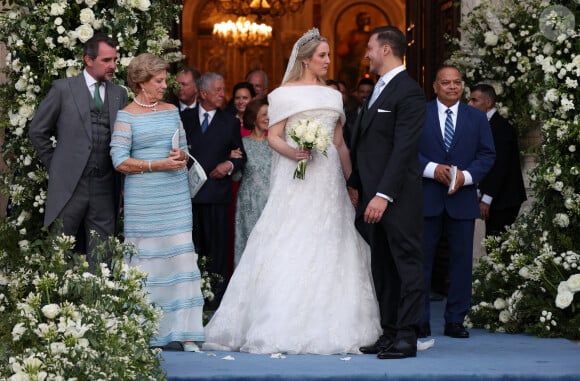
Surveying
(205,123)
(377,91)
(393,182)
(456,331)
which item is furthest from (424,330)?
(205,123)

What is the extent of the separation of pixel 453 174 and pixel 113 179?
240cm

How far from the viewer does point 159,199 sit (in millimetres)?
7598

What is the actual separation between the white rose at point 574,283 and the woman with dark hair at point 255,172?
9.11 feet

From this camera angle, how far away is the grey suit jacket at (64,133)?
7762 millimetres

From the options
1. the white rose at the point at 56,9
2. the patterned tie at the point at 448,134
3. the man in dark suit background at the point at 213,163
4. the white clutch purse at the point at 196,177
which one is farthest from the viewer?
the man in dark suit background at the point at 213,163

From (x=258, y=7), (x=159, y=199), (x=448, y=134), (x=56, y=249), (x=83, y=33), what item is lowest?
(x=56, y=249)

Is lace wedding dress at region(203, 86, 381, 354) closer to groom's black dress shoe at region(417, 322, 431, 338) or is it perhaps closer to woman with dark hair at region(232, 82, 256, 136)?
groom's black dress shoe at region(417, 322, 431, 338)

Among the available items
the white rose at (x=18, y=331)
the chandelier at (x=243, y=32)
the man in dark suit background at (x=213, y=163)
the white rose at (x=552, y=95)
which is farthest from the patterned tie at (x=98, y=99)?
the chandelier at (x=243, y=32)

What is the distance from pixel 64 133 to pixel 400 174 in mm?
2268

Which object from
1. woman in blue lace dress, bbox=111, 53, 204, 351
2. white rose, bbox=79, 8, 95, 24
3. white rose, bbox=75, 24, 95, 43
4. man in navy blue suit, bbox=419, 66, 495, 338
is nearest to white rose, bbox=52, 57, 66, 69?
white rose, bbox=75, 24, 95, 43

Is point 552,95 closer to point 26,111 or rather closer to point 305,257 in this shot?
point 305,257

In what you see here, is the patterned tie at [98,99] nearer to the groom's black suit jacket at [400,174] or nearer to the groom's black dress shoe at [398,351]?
the groom's black suit jacket at [400,174]

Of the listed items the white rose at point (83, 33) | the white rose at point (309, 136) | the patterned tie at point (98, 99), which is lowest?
the white rose at point (309, 136)

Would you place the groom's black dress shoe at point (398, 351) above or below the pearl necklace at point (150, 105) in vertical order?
below
